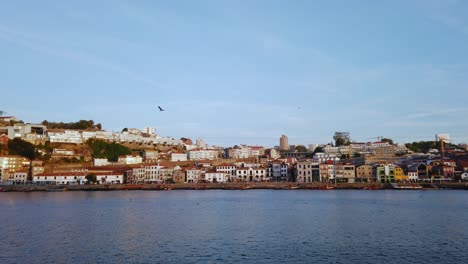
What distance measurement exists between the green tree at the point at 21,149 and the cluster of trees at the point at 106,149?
11.6 metres

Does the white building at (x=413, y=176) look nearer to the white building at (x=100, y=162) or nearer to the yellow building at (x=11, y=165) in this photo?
the white building at (x=100, y=162)

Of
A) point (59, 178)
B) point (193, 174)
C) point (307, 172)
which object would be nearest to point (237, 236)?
point (307, 172)

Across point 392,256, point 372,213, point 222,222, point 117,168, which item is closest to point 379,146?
point 117,168

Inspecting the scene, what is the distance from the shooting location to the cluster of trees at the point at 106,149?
88.1m

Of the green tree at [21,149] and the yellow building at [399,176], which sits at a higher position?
the green tree at [21,149]

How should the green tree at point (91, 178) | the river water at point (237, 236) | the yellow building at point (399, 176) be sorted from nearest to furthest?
the river water at point (237, 236), the green tree at point (91, 178), the yellow building at point (399, 176)

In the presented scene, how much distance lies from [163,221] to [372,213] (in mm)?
14128

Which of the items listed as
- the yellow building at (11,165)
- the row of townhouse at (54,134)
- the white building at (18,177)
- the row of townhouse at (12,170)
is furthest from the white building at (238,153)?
the white building at (18,177)

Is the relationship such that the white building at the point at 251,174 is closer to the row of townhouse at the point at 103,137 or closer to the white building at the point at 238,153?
the white building at the point at 238,153

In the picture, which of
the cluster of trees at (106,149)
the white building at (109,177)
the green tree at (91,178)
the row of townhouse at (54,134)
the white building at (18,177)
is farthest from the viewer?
the cluster of trees at (106,149)

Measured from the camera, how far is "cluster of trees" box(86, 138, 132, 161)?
88075mm

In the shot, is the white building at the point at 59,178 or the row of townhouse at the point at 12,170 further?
the row of townhouse at the point at 12,170

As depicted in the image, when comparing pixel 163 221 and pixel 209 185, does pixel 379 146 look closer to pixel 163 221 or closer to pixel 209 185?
pixel 209 185

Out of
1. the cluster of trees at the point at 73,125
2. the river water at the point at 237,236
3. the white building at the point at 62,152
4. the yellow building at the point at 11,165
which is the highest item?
the cluster of trees at the point at 73,125
